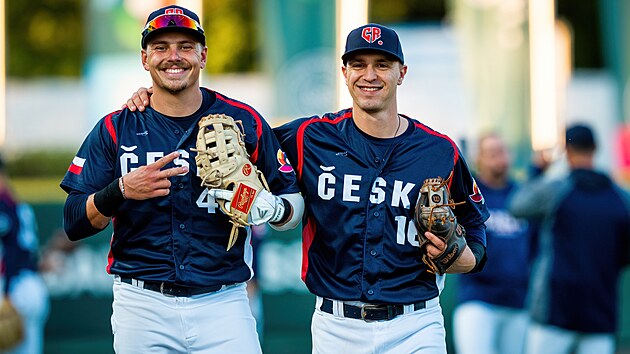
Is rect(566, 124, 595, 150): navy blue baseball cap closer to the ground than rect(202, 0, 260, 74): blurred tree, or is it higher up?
closer to the ground

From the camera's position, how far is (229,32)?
19688 millimetres

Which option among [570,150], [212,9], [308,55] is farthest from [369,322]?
[212,9]

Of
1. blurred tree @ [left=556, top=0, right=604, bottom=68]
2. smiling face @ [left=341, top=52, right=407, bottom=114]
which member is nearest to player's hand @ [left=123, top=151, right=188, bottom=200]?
smiling face @ [left=341, top=52, right=407, bottom=114]

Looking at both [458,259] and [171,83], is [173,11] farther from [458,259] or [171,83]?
[458,259]

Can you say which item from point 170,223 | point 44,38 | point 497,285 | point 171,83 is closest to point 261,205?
point 170,223

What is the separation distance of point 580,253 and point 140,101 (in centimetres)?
376

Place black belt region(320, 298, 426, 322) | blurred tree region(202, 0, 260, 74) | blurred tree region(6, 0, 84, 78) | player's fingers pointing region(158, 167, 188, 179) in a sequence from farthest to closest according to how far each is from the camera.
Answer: blurred tree region(6, 0, 84, 78)
blurred tree region(202, 0, 260, 74)
black belt region(320, 298, 426, 322)
player's fingers pointing region(158, 167, 188, 179)

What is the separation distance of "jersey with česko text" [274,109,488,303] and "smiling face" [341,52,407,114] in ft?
0.66

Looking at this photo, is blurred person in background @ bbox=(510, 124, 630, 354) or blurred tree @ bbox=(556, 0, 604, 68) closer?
blurred person in background @ bbox=(510, 124, 630, 354)

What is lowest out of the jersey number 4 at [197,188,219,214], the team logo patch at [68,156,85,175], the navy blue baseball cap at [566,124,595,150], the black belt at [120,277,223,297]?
the black belt at [120,277,223,297]

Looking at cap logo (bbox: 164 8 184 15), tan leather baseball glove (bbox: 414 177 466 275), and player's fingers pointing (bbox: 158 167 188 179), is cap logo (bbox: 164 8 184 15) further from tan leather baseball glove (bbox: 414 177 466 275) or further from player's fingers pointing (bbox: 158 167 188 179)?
tan leather baseball glove (bbox: 414 177 466 275)

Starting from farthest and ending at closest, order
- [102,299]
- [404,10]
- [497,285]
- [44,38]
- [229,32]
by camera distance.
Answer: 1. [44,38]
2. [229,32]
3. [404,10]
4. [102,299]
5. [497,285]

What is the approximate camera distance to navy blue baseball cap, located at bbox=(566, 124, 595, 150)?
752cm

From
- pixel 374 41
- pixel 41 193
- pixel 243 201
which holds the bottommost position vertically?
pixel 243 201
